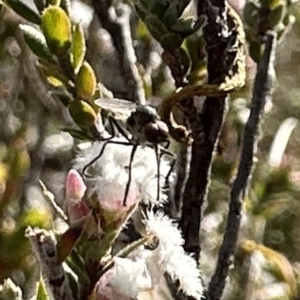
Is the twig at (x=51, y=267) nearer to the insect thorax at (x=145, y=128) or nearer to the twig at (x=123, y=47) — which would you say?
the insect thorax at (x=145, y=128)

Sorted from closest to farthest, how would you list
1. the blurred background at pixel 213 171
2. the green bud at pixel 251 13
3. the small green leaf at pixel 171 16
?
the small green leaf at pixel 171 16
the green bud at pixel 251 13
the blurred background at pixel 213 171

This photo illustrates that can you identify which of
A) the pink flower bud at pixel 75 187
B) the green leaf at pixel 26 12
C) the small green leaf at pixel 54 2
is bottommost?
the pink flower bud at pixel 75 187

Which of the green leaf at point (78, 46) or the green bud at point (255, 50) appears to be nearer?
the green leaf at point (78, 46)

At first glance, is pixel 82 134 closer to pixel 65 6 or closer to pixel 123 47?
pixel 65 6

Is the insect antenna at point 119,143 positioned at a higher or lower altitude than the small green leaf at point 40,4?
lower

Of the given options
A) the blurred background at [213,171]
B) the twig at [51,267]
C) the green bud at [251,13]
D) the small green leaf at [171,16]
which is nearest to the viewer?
the twig at [51,267]

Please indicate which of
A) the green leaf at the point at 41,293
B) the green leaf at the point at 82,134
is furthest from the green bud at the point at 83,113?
the green leaf at the point at 41,293

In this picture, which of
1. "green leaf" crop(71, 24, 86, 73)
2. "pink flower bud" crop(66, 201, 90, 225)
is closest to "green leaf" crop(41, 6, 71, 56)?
"green leaf" crop(71, 24, 86, 73)

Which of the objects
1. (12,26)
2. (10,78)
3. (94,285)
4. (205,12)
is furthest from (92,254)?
(10,78)
